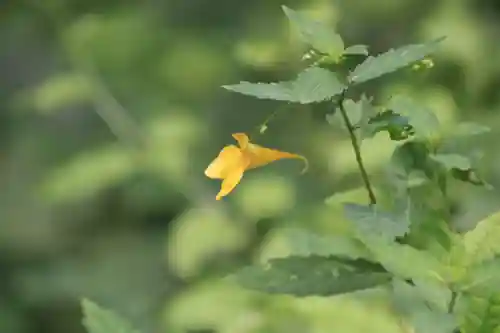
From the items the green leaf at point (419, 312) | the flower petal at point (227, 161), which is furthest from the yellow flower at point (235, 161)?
the green leaf at point (419, 312)

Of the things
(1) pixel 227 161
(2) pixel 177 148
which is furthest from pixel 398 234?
(2) pixel 177 148

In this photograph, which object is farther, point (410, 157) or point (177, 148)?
point (177, 148)

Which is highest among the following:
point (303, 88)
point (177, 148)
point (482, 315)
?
point (177, 148)

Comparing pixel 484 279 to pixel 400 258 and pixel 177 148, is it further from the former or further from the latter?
pixel 177 148

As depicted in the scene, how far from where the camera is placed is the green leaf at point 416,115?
48cm

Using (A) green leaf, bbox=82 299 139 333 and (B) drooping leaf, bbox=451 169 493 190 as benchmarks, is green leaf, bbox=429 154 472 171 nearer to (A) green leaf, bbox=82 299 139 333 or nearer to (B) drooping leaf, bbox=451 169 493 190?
(B) drooping leaf, bbox=451 169 493 190

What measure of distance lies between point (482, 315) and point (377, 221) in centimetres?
7

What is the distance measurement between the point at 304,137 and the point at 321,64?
0.85 meters

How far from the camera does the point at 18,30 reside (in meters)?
1.87

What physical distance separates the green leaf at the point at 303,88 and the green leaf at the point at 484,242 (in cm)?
11

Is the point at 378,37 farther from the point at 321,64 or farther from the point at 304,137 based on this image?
the point at 321,64

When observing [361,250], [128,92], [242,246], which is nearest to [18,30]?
[128,92]

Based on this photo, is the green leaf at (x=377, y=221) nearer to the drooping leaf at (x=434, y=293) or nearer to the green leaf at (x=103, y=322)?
the drooping leaf at (x=434, y=293)

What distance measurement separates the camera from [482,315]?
1.46 ft
